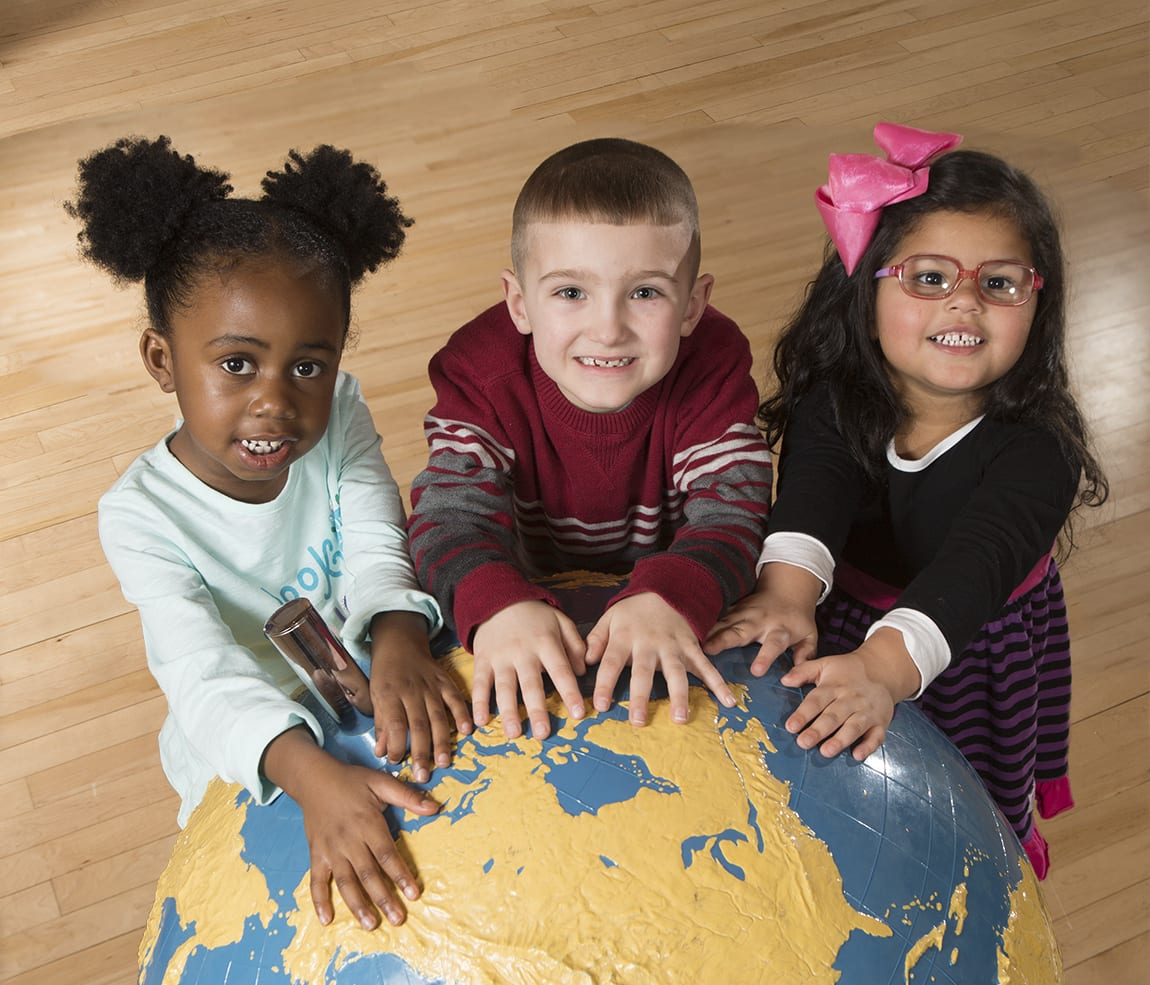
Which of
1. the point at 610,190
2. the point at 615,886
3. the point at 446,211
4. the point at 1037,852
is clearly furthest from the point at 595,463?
the point at 446,211

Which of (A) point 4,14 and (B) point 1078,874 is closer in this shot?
(B) point 1078,874

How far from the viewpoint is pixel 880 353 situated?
75.9 inches

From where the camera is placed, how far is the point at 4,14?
17.7 feet

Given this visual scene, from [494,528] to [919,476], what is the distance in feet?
2.16

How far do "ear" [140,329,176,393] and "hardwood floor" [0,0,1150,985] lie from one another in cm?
112

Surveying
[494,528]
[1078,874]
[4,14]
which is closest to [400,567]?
[494,528]

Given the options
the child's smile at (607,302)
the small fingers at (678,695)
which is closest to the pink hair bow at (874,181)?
the child's smile at (607,302)

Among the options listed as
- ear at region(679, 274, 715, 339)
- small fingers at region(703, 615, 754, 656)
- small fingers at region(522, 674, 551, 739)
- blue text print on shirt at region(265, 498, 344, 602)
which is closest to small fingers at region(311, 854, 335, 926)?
small fingers at region(522, 674, 551, 739)

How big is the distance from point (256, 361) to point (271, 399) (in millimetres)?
54

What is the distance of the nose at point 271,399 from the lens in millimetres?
1641

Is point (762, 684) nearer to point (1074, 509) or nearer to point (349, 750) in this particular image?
point (349, 750)

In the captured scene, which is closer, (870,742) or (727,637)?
(870,742)

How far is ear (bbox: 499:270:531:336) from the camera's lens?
5.70 ft

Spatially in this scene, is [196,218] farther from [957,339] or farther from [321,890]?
[957,339]
